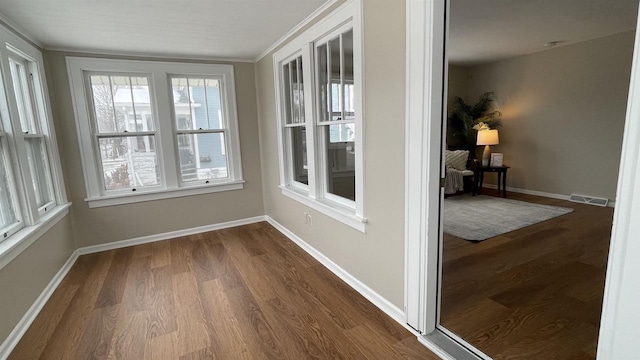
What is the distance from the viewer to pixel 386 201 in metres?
2.06

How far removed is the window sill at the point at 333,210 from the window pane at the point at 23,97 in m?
2.52

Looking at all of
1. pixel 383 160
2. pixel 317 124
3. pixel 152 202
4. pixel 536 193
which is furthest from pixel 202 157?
pixel 536 193

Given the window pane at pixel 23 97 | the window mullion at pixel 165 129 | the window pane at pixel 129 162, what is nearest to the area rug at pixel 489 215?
the window mullion at pixel 165 129

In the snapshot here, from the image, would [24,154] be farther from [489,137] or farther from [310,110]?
[489,137]

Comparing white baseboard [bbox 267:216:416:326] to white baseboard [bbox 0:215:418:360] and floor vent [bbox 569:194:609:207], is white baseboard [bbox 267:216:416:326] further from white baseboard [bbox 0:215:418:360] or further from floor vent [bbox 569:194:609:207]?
floor vent [bbox 569:194:609:207]

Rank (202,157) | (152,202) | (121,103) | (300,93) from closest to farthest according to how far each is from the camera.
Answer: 1. (300,93)
2. (121,103)
3. (152,202)
4. (202,157)

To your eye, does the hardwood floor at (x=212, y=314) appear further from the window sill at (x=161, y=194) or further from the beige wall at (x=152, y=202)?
the window sill at (x=161, y=194)

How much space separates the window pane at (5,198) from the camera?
2.20 metres

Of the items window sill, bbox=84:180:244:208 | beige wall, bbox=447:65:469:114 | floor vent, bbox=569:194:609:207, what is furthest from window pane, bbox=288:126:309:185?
floor vent, bbox=569:194:609:207

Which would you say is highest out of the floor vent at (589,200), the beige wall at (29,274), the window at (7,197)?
the window at (7,197)

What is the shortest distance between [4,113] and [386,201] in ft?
9.49

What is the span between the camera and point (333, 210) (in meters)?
2.69

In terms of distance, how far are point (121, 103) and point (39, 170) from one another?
1.13 meters

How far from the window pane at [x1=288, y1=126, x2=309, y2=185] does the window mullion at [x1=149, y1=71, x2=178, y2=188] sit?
1.55 m
